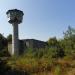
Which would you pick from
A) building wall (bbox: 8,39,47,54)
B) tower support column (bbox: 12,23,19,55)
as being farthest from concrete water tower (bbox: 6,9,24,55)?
building wall (bbox: 8,39,47,54)

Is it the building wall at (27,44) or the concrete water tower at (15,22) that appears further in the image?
the building wall at (27,44)

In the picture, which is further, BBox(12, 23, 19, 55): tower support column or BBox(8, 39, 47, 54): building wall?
BBox(8, 39, 47, 54): building wall

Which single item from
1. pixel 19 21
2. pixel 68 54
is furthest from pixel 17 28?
pixel 68 54

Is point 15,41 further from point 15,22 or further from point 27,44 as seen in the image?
point 15,22

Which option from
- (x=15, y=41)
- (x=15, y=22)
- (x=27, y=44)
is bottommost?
(x=27, y=44)

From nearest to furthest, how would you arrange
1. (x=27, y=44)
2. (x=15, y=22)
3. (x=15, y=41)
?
1. (x=15, y=41)
2. (x=15, y=22)
3. (x=27, y=44)

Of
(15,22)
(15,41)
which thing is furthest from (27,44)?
(15,22)

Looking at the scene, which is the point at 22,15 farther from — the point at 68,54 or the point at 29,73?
the point at 29,73

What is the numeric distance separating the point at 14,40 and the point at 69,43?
10.4 m

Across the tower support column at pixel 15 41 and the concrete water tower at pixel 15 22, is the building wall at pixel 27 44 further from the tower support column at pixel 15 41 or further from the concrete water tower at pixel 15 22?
the concrete water tower at pixel 15 22

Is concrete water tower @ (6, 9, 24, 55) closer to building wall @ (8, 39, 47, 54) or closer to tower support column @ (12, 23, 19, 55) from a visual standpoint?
tower support column @ (12, 23, 19, 55)

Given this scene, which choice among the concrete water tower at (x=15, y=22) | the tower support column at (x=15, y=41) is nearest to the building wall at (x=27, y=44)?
the tower support column at (x=15, y=41)

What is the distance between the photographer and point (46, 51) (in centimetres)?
3359

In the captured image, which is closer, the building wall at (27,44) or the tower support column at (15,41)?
the tower support column at (15,41)
